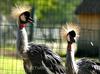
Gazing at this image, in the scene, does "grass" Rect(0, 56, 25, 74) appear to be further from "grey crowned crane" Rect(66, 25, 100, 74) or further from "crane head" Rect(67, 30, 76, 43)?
"crane head" Rect(67, 30, 76, 43)

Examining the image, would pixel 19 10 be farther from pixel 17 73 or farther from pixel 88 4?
pixel 88 4

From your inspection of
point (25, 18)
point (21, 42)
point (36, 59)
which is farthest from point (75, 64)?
point (25, 18)

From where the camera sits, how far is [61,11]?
1884 cm

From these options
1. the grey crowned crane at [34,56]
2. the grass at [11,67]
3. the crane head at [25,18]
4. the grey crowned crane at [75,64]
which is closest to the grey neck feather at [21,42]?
the grey crowned crane at [34,56]

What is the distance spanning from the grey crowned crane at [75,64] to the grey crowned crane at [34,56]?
395 mm

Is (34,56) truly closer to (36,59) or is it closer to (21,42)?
(36,59)

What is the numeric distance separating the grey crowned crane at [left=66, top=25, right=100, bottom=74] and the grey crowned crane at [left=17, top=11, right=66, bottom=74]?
1.30 feet

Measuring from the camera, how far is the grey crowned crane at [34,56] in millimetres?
7879

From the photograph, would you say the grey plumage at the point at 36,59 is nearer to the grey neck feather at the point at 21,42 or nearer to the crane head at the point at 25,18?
the grey neck feather at the point at 21,42

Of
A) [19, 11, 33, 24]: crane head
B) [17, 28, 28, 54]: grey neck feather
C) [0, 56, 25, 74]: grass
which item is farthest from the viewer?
[0, 56, 25, 74]: grass

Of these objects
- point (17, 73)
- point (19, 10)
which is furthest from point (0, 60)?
point (19, 10)

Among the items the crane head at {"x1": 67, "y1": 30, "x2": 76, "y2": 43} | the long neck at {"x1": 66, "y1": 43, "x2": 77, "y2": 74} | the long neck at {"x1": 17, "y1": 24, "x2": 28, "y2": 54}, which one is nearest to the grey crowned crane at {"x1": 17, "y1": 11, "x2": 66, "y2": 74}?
the long neck at {"x1": 17, "y1": 24, "x2": 28, "y2": 54}

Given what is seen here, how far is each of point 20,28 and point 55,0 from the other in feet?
56.7

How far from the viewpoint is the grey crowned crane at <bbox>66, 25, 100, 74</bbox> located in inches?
288
